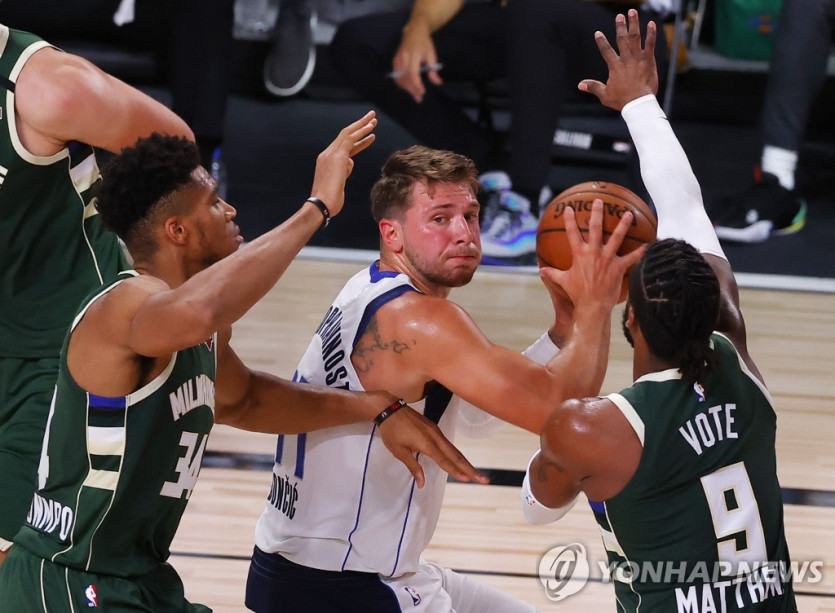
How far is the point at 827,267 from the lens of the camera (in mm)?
8469

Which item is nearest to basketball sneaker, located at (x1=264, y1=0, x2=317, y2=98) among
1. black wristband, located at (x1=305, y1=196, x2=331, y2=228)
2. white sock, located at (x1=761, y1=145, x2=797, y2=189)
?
→ white sock, located at (x1=761, y1=145, x2=797, y2=189)

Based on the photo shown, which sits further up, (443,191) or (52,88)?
(52,88)

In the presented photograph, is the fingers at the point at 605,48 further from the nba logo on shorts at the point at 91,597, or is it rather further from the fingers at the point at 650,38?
the nba logo on shorts at the point at 91,597

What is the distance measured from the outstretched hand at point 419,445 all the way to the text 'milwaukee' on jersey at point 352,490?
0.11 metres

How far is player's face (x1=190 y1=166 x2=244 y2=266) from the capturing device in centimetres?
288

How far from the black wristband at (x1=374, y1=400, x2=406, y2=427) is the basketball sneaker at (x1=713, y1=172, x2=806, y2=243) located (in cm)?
624

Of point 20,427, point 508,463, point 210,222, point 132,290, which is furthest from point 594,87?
point 508,463

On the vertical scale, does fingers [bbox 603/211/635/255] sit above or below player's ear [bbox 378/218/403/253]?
above

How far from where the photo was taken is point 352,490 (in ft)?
10.5

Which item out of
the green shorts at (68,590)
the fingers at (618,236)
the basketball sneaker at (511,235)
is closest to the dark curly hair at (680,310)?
the fingers at (618,236)

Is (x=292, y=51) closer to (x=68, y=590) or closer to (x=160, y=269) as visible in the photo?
(x=160, y=269)

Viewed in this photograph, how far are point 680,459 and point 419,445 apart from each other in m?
0.74

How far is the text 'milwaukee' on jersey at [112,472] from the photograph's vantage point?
2.75 metres

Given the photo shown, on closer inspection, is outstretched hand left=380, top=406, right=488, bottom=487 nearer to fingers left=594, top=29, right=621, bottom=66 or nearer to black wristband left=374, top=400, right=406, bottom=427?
black wristband left=374, top=400, right=406, bottom=427
